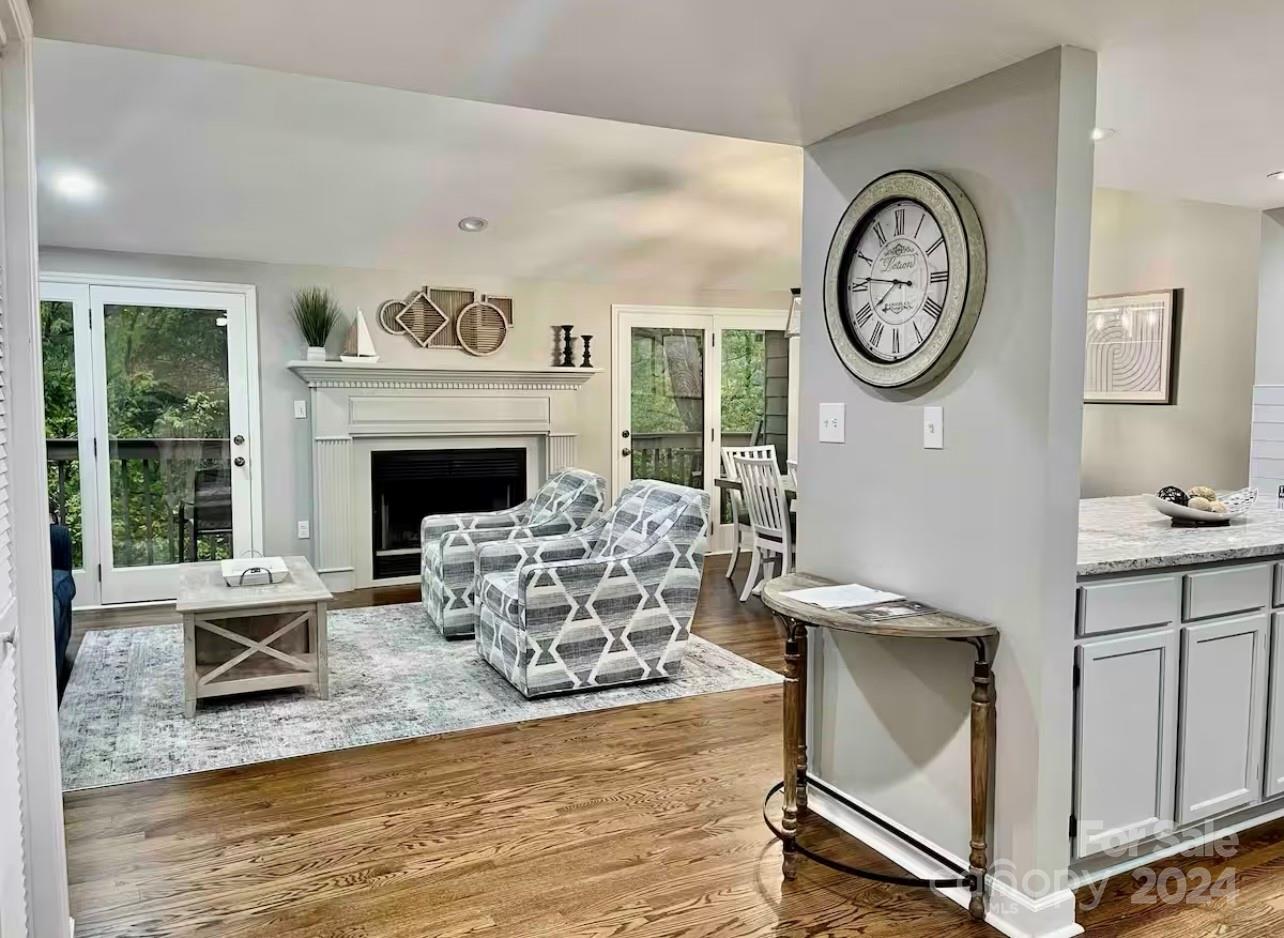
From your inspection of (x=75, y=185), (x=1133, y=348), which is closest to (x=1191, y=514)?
(x=1133, y=348)

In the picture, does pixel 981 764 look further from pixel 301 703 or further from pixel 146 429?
pixel 146 429

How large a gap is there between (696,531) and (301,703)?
186cm

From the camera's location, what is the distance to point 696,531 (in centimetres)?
417

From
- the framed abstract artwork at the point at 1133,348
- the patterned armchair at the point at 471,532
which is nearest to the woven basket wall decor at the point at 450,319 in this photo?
the patterned armchair at the point at 471,532

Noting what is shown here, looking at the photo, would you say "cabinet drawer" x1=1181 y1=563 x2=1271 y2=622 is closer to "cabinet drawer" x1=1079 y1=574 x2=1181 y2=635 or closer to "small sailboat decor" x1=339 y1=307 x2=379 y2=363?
"cabinet drawer" x1=1079 y1=574 x2=1181 y2=635

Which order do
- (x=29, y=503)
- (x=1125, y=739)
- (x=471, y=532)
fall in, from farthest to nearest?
(x=471, y=532), (x=1125, y=739), (x=29, y=503)

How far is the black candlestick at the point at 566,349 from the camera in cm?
668

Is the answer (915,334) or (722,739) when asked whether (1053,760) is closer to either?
(915,334)

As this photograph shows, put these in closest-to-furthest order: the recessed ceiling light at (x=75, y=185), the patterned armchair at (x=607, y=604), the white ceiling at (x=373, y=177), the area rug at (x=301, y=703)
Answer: the area rug at (x=301, y=703), the patterned armchair at (x=607, y=604), the white ceiling at (x=373, y=177), the recessed ceiling light at (x=75, y=185)

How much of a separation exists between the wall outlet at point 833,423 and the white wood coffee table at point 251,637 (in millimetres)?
2160

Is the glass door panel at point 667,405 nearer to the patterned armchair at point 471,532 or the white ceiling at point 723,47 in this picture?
the patterned armchair at point 471,532

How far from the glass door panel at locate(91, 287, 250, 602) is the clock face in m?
4.43

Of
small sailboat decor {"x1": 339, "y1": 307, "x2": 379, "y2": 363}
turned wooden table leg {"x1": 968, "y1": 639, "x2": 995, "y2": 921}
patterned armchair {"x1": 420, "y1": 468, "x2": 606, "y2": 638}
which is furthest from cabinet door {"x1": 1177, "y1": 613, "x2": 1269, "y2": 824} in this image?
small sailboat decor {"x1": 339, "y1": 307, "x2": 379, "y2": 363}

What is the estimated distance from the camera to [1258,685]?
106 inches
